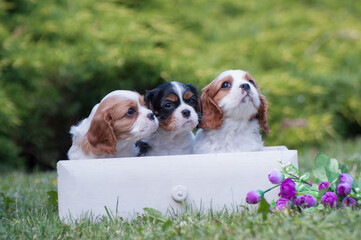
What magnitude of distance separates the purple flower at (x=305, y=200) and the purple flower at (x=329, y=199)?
5cm

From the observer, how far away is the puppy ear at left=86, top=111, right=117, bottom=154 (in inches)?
121

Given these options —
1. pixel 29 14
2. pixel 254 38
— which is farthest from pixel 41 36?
pixel 254 38

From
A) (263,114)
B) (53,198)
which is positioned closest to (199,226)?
(263,114)

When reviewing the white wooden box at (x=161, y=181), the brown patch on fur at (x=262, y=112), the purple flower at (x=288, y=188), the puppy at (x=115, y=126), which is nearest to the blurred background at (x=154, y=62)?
the brown patch on fur at (x=262, y=112)

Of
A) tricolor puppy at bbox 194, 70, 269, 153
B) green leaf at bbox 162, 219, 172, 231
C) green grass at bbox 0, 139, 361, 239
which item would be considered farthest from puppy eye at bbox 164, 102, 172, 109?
green leaf at bbox 162, 219, 172, 231

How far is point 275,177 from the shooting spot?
268 cm

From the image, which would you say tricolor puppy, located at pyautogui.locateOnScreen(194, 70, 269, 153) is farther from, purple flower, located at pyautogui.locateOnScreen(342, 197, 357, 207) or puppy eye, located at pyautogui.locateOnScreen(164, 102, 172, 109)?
purple flower, located at pyautogui.locateOnScreen(342, 197, 357, 207)

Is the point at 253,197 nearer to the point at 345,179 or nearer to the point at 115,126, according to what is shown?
the point at 345,179

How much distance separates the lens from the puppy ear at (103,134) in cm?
309

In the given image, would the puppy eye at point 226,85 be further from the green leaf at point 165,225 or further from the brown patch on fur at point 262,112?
the green leaf at point 165,225

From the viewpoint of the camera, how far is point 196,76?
6.24 metres

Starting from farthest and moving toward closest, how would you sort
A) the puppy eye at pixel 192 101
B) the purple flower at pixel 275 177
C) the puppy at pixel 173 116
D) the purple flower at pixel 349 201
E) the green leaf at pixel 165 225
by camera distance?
the puppy eye at pixel 192 101, the puppy at pixel 173 116, the purple flower at pixel 275 177, the purple flower at pixel 349 201, the green leaf at pixel 165 225

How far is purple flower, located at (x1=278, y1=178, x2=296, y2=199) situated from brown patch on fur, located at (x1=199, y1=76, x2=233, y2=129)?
78cm

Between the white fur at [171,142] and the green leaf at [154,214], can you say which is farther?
the white fur at [171,142]
